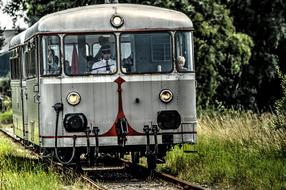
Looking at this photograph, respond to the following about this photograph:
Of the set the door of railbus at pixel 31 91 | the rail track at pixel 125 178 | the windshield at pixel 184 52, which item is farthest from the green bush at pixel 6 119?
the windshield at pixel 184 52

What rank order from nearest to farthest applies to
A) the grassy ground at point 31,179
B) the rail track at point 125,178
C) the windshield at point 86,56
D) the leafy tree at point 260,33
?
the grassy ground at point 31,179, the rail track at point 125,178, the windshield at point 86,56, the leafy tree at point 260,33

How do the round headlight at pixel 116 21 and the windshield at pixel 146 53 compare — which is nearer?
the windshield at pixel 146 53

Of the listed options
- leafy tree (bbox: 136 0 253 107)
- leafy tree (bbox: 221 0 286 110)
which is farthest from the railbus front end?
leafy tree (bbox: 221 0 286 110)

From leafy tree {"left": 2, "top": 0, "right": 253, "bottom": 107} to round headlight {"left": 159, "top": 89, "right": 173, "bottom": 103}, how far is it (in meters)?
15.6

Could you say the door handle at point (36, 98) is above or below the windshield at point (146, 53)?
below

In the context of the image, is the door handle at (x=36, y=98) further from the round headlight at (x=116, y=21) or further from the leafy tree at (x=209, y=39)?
the leafy tree at (x=209, y=39)

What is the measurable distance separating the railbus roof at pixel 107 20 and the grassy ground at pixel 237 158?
2553 mm

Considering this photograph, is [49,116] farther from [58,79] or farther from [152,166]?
[152,166]

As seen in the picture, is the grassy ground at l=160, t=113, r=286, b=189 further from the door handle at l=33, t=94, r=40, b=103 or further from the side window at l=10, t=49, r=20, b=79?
the side window at l=10, t=49, r=20, b=79

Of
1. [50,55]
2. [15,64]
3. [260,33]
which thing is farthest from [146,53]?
[260,33]

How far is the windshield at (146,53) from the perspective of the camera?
1519cm

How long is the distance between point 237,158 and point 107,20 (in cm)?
340

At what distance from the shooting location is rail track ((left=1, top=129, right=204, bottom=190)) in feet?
Answer: 47.5

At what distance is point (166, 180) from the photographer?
1541cm
